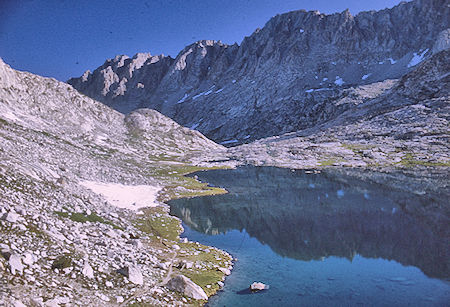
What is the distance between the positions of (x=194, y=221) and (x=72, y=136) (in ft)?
235

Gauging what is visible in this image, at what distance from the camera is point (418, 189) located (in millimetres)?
65000

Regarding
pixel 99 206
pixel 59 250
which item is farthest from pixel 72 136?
pixel 59 250

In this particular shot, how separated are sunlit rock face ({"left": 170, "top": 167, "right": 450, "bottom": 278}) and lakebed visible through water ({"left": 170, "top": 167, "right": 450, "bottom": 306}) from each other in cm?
12

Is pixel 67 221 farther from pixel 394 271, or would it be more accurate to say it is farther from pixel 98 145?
pixel 98 145

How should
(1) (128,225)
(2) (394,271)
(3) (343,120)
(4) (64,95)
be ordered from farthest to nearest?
1. (3) (343,120)
2. (4) (64,95)
3. (1) (128,225)
4. (2) (394,271)

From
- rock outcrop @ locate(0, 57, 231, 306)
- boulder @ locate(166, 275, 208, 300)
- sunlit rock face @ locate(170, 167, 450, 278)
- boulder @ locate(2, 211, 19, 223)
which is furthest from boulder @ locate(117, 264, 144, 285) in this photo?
sunlit rock face @ locate(170, 167, 450, 278)

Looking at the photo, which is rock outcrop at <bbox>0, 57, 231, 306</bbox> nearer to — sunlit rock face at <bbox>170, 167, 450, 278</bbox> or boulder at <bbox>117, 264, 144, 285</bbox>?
boulder at <bbox>117, 264, 144, 285</bbox>

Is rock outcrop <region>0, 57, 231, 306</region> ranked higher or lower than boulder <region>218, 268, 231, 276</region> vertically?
higher

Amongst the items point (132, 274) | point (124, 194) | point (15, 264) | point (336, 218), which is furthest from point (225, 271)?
point (124, 194)

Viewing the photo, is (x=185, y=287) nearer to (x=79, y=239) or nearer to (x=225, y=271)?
(x=225, y=271)

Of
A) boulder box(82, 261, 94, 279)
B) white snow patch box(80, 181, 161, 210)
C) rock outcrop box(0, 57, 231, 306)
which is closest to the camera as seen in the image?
rock outcrop box(0, 57, 231, 306)

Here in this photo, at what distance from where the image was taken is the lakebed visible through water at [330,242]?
22812 millimetres

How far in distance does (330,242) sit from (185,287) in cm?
2113

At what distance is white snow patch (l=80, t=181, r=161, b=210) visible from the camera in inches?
1673
